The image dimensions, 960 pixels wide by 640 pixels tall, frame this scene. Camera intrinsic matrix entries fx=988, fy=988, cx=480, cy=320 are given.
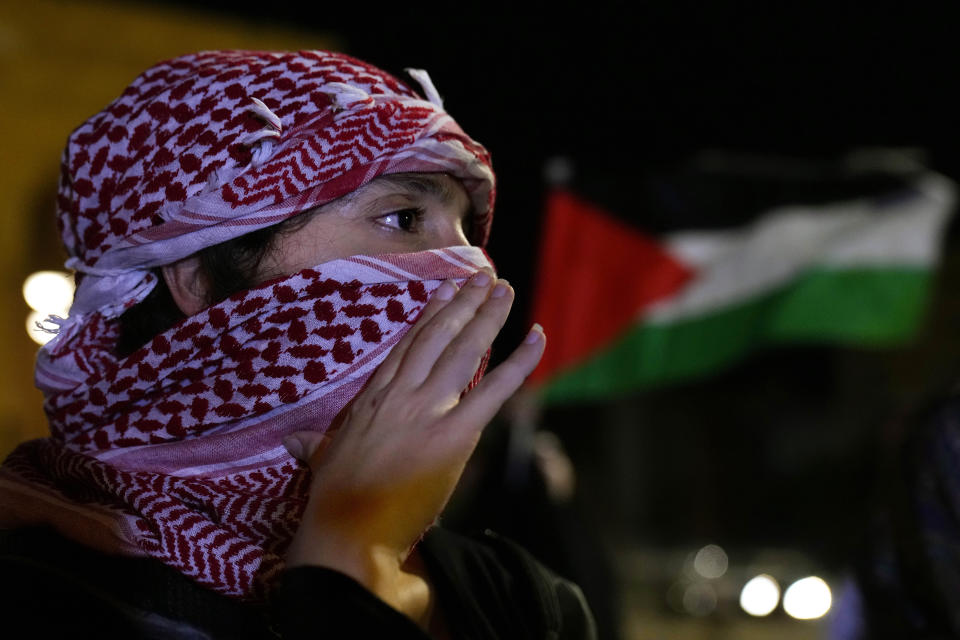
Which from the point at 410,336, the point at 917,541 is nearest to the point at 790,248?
the point at 917,541

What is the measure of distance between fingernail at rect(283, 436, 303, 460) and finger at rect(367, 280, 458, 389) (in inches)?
5.0

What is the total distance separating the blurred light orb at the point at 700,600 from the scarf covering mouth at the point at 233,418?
721cm

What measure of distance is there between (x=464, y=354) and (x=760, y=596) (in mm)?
7193

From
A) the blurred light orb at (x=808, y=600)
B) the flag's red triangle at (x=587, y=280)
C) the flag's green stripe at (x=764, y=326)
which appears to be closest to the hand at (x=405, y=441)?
the flag's red triangle at (x=587, y=280)

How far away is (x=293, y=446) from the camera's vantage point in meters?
1.30

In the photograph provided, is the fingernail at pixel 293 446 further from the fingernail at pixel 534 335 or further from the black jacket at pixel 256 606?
the fingernail at pixel 534 335

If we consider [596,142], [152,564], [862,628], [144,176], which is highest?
[144,176]

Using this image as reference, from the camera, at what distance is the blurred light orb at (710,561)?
872 centimetres

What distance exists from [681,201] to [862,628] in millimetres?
2713

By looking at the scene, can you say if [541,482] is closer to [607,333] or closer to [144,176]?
[607,333]

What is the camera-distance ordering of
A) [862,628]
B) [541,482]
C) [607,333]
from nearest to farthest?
[862,628] < [541,482] < [607,333]

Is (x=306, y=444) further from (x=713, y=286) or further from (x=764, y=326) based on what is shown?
(x=764, y=326)

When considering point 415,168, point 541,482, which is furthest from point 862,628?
point 415,168

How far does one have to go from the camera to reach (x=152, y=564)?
1303 millimetres
